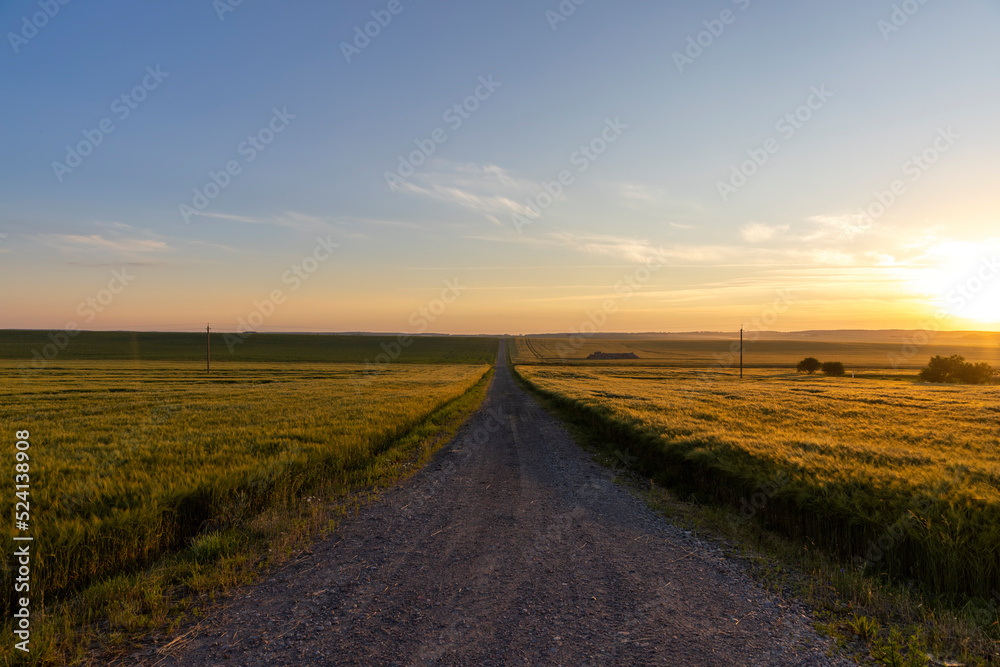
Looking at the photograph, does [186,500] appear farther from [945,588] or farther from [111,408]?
[111,408]

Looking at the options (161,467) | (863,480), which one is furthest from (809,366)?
(161,467)

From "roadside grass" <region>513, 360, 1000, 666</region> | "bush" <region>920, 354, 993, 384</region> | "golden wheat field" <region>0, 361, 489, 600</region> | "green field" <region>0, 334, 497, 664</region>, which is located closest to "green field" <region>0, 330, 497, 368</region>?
"golden wheat field" <region>0, 361, 489, 600</region>

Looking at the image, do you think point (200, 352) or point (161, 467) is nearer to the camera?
point (161, 467)

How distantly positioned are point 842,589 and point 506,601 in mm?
4218

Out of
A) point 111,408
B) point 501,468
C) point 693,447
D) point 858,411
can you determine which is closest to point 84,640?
point 501,468

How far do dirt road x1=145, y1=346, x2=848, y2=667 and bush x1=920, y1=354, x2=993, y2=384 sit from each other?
235 feet

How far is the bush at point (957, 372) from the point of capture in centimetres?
5375

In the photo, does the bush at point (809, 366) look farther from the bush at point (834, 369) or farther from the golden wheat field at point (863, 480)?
the golden wheat field at point (863, 480)

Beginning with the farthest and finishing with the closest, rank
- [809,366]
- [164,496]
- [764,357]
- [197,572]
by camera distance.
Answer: [764,357], [809,366], [164,496], [197,572]

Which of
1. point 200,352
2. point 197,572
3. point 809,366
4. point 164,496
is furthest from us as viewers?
point 200,352

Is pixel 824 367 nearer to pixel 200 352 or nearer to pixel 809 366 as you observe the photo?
pixel 809 366

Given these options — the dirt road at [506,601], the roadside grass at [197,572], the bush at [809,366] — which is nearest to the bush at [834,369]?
the bush at [809,366]

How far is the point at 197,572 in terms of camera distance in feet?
17.8

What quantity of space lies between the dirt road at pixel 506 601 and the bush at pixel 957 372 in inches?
2825
